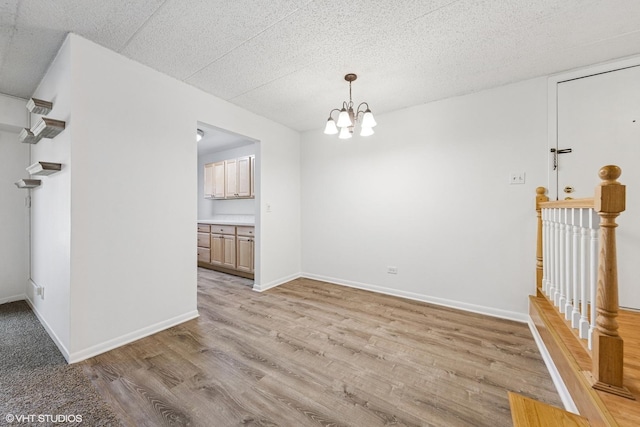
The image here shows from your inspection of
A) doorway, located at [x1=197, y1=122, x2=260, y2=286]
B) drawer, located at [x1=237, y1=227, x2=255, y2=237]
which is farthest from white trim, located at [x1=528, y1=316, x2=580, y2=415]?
drawer, located at [x1=237, y1=227, x2=255, y2=237]

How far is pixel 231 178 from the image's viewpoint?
499cm

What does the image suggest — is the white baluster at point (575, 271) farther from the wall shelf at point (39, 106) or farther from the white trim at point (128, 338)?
the wall shelf at point (39, 106)

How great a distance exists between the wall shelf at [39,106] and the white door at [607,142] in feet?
15.0

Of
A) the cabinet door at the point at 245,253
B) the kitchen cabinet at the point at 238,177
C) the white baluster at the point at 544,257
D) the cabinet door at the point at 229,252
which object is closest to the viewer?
the white baluster at the point at 544,257

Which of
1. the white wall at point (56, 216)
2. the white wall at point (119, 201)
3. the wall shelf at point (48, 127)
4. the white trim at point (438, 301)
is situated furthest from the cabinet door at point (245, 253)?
the wall shelf at point (48, 127)

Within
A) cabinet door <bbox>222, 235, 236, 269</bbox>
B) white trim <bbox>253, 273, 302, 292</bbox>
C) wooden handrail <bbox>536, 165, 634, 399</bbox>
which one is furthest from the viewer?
cabinet door <bbox>222, 235, 236, 269</bbox>

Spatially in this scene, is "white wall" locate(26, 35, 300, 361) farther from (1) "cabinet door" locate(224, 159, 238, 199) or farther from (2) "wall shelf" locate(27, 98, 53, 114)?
(1) "cabinet door" locate(224, 159, 238, 199)

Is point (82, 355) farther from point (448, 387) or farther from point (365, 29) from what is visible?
point (365, 29)

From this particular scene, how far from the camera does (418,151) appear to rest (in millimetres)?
3148

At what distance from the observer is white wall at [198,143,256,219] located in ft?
17.1

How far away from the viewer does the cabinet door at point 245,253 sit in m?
4.11

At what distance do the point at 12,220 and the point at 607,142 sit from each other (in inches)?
249

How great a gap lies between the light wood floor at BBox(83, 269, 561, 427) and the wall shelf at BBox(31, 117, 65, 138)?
1790mm

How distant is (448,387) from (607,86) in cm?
286
